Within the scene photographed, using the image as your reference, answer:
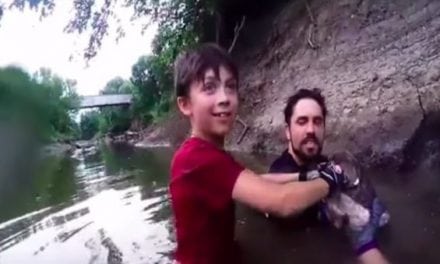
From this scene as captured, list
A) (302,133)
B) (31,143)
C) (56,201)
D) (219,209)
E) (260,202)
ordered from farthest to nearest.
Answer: (56,201), (302,133), (31,143), (219,209), (260,202)

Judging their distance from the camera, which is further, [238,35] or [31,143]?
[238,35]

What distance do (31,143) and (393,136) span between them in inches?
178

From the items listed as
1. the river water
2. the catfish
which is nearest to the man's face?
the river water

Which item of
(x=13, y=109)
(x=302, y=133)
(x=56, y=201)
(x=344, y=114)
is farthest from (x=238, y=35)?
(x=13, y=109)

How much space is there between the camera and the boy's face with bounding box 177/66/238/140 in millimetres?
1849

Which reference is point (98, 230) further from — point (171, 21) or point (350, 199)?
point (171, 21)

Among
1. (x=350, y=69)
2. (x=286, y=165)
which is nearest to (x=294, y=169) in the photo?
(x=286, y=165)

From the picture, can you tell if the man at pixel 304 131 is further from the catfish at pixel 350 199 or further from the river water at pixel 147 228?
the catfish at pixel 350 199

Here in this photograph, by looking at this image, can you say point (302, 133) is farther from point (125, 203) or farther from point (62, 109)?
point (125, 203)

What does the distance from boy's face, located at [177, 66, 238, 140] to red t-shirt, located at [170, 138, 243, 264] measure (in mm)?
58

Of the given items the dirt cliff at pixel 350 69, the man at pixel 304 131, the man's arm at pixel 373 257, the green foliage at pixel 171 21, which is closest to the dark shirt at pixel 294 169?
the man at pixel 304 131

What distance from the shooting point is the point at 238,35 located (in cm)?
1411

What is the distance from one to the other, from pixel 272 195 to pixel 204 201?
26cm

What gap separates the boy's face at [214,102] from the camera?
1.85 m
